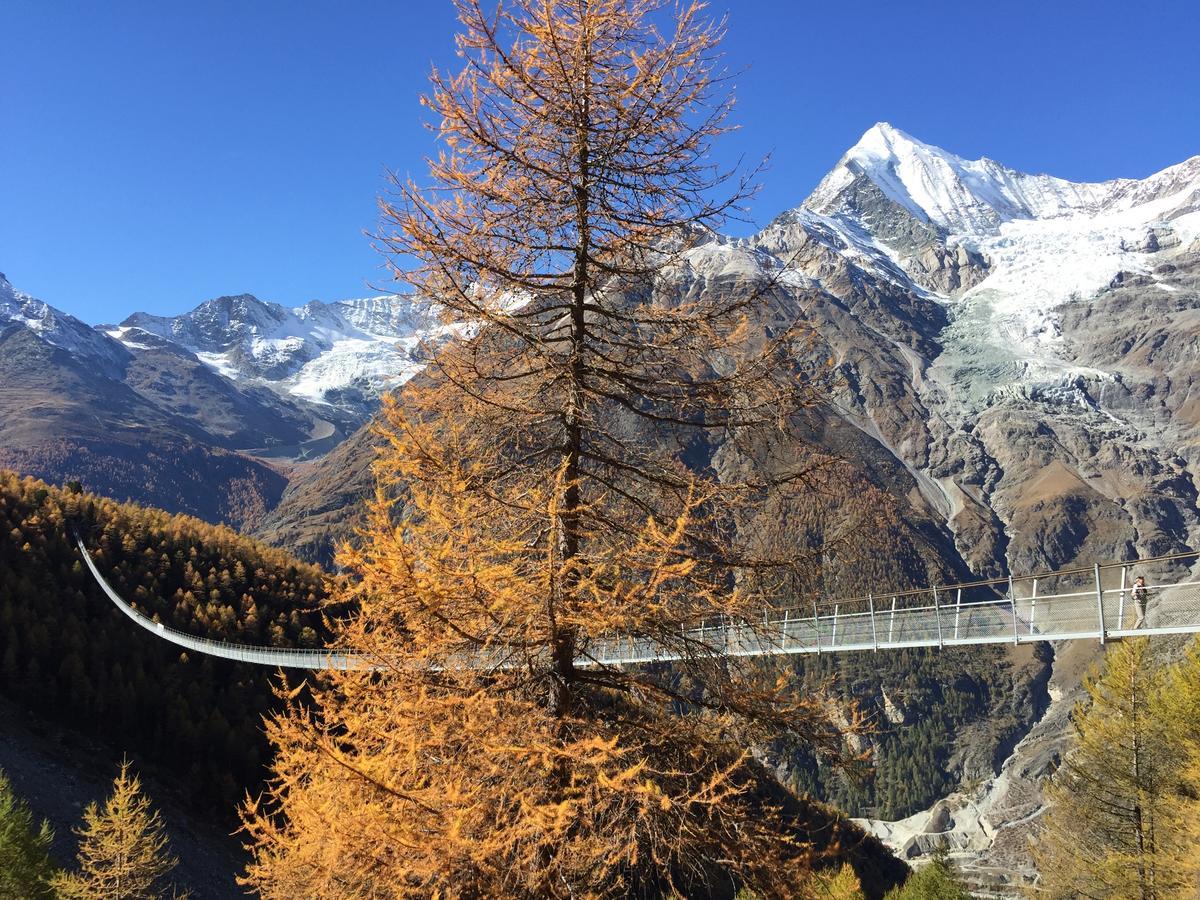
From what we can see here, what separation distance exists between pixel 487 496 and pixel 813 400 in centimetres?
311

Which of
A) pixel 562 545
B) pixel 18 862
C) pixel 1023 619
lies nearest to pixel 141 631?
pixel 18 862

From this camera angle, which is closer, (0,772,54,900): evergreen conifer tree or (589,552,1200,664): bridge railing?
(589,552,1200,664): bridge railing

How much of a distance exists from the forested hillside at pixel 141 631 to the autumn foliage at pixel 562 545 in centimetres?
3501

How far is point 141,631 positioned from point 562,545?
57.8 m

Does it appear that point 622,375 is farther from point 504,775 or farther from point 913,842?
point 913,842

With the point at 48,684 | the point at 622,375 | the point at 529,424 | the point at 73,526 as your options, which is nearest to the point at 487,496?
the point at 529,424

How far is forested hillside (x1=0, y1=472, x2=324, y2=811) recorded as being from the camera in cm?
4506

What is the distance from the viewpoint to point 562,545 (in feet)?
21.6

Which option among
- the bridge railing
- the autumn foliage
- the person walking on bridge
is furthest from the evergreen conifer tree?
the person walking on bridge

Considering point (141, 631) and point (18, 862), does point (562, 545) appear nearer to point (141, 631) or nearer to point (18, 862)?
point (18, 862)

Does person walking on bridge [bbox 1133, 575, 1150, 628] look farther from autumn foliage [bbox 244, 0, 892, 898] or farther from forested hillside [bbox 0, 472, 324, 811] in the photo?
forested hillside [bbox 0, 472, 324, 811]

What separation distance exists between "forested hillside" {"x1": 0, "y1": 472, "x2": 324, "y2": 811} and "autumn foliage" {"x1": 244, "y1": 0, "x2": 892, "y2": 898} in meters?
35.0

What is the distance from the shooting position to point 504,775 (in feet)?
19.9

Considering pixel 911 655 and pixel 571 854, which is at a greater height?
pixel 571 854
